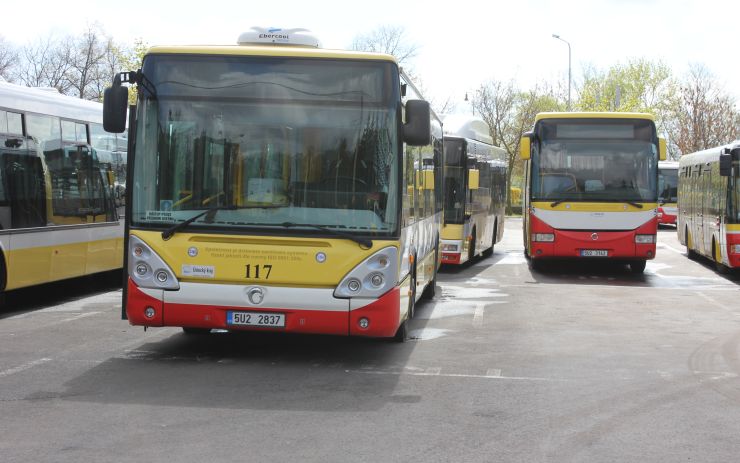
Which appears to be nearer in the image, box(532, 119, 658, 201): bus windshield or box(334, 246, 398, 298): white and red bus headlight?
box(334, 246, 398, 298): white and red bus headlight

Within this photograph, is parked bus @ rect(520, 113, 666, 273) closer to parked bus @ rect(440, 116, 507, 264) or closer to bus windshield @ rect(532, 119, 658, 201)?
bus windshield @ rect(532, 119, 658, 201)

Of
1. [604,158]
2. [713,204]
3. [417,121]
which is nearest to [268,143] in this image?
[417,121]

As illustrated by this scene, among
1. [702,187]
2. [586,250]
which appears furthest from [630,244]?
[702,187]

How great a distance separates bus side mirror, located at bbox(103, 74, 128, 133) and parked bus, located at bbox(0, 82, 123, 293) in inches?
178

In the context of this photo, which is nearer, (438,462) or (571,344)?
(438,462)

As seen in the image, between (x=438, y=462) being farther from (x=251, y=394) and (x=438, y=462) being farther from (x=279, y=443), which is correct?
(x=251, y=394)

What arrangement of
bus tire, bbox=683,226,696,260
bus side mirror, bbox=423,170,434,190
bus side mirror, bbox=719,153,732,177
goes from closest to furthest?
bus side mirror, bbox=423,170,434,190
bus side mirror, bbox=719,153,732,177
bus tire, bbox=683,226,696,260

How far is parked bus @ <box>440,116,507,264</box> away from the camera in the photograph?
21328 millimetres

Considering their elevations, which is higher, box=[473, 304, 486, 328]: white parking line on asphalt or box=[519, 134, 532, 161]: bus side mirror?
box=[519, 134, 532, 161]: bus side mirror

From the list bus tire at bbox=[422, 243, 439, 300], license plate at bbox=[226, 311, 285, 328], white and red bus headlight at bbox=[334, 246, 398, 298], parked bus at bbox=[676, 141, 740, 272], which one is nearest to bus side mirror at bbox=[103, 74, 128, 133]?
license plate at bbox=[226, 311, 285, 328]

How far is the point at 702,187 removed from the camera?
23688mm

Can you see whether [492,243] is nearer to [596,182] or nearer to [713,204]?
[713,204]

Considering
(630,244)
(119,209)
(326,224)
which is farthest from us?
(630,244)

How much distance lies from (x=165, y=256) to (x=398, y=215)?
2081 millimetres
